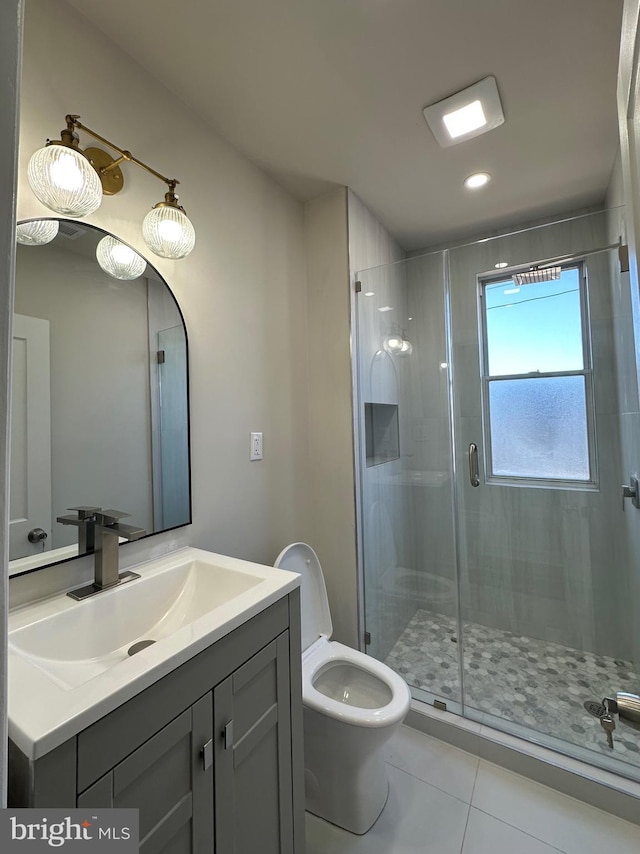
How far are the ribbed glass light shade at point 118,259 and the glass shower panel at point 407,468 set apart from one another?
1111 millimetres

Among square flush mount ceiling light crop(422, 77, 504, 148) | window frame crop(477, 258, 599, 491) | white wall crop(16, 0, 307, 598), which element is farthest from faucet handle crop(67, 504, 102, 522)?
window frame crop(477, 258, 599, 491)

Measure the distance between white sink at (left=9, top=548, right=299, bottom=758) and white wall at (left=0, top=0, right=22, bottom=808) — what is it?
0.34 meters

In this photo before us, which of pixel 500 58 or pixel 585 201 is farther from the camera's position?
pixel 585 201

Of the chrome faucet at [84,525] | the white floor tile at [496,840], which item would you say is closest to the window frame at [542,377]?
the white floor tile at [496,840]

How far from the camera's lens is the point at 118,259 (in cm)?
114

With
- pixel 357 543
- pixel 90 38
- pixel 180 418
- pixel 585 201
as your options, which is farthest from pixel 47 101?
pixel 585 201

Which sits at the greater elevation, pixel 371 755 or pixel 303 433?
pixel 303 433

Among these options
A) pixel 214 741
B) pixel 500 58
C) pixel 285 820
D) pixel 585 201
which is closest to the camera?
pixel 214 741

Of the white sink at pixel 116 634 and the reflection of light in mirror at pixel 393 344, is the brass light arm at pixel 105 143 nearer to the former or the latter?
the white sink at pixel 116 634

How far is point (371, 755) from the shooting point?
1235mm

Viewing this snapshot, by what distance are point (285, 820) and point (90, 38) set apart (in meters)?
2.24

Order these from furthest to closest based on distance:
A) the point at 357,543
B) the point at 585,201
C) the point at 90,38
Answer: the point at 585,201 < the point at 357,543 < the point at 90,38

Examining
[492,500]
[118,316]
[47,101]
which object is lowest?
[492,500]

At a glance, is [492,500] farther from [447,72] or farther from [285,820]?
[447,72]
